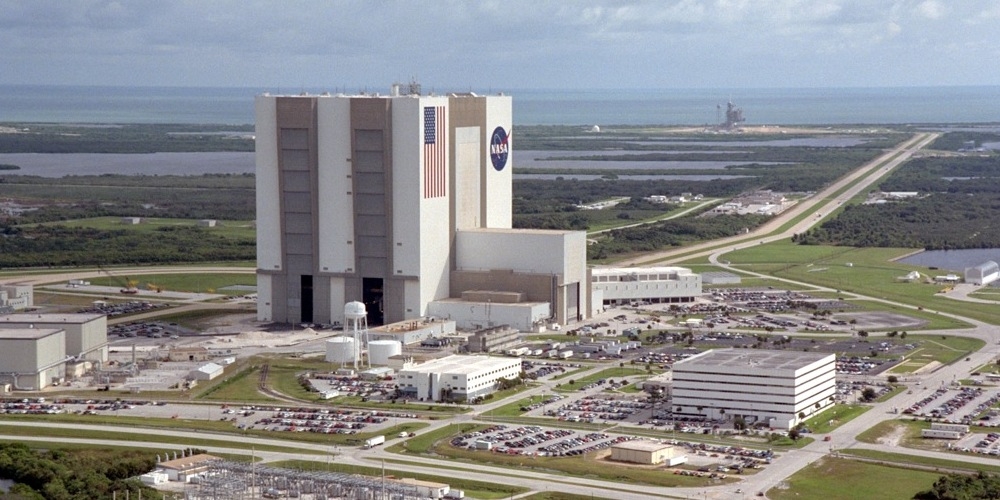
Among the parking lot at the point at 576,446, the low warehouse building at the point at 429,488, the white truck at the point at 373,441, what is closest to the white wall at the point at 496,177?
the parking lot at the point at 576,446

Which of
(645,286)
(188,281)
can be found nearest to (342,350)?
(645,286)

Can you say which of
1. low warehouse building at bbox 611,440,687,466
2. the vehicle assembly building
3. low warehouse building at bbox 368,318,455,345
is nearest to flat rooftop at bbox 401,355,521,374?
low warehouse building at bbox 368,318,455,345

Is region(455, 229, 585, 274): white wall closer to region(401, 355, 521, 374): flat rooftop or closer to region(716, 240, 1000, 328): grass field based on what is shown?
region(401, 355, 521, 374): flat rooftop

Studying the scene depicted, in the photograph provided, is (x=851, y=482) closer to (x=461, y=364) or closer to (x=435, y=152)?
(x=461, y=364)

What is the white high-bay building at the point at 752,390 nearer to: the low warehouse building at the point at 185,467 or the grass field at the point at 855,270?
the low warehouse building at the point at 185,467

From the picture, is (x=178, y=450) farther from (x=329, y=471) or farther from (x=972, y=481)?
(x=972, y=481)
